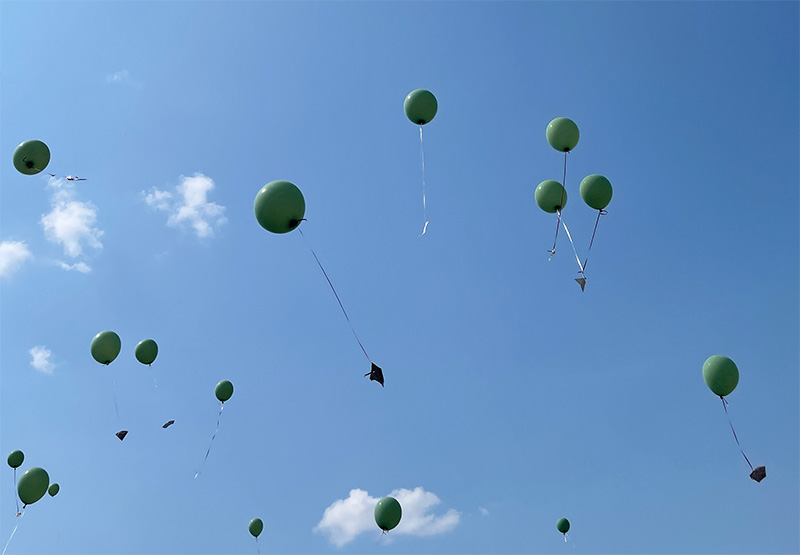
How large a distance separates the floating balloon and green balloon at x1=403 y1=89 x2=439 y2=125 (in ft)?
25.0

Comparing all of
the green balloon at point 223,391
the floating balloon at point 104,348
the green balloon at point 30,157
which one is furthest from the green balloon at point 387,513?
the green balloon at point 30,157

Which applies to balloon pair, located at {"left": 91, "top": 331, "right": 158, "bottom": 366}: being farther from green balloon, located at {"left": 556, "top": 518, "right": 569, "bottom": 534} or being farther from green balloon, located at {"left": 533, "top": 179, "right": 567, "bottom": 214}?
green balloon, located at {"left": 556, "top": 518, "right": 569, "bottom": 534}

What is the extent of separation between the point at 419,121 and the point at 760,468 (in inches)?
343

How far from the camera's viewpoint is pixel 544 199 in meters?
10.5

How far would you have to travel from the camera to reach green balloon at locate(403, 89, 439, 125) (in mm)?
9945

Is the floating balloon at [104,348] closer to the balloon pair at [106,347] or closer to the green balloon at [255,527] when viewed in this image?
the balloon pair at [106,347]

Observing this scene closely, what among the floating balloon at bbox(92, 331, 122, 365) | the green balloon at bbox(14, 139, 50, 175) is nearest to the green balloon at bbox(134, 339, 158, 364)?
the floating balloon at bbox(92, 331, 122, 365)

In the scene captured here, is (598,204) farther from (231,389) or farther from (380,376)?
(231,389)

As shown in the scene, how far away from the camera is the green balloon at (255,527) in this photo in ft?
45.4

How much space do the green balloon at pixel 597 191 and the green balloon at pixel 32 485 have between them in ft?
39.2

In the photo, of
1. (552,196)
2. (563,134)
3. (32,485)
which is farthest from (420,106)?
(32,485)

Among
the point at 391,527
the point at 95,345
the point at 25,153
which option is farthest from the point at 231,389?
the point at 25,153

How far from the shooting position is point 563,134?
10.0 meters

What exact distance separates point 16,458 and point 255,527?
561 centimetres
